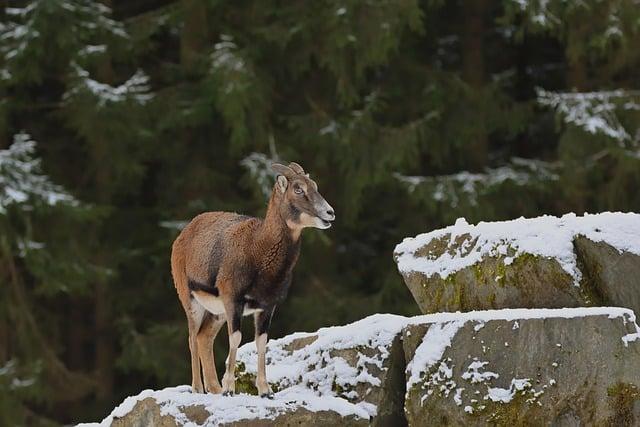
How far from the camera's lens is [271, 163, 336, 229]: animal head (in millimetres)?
8742

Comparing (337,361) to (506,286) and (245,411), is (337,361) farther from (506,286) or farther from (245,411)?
(506,286)

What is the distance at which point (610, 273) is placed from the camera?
9195mm

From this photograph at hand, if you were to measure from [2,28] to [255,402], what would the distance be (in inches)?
530

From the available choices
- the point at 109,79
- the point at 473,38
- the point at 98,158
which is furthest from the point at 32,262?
the point at 473,38

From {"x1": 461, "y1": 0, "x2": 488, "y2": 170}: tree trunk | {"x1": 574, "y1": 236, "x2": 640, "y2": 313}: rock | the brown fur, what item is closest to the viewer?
the brown fur

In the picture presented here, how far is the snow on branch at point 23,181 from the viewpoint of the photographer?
63.7 ft

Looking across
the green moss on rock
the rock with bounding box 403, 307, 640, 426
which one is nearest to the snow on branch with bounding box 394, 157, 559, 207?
the rock with bounding box 403, 307, 640, 426

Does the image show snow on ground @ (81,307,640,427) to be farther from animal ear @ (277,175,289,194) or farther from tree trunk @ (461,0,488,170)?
tree trunk @ (461,0,488,170)

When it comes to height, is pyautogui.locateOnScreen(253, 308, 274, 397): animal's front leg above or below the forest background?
above

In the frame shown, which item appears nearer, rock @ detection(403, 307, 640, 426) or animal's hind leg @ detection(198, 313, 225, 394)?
rock @ detection(403, 307, 640, 426)

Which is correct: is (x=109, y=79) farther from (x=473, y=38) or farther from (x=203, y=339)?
(x=203, y=339)

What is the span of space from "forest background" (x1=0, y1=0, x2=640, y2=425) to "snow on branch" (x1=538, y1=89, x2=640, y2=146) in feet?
0.12

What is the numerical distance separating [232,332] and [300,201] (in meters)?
1.06

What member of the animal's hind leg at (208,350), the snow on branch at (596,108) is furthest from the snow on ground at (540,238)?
the snow on branch at (596,108)
